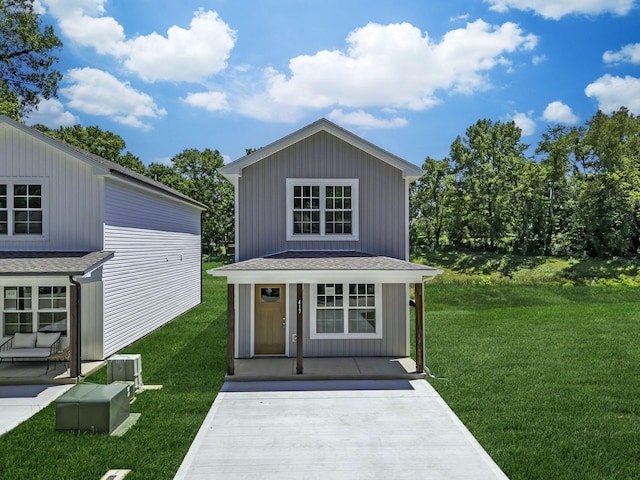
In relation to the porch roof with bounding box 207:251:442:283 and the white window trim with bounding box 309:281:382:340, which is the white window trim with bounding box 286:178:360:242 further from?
the porch roof with bounding box 207:251:442:283

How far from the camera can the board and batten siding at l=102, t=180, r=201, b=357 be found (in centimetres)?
1228

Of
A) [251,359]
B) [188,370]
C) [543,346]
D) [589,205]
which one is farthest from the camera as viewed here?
[589,205]

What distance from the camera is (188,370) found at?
10.8m

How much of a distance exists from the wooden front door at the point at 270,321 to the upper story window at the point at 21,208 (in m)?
6.71

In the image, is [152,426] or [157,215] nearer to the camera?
[152,426]

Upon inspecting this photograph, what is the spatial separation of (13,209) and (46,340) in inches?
152

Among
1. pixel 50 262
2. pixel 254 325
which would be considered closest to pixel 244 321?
pixel 254 325

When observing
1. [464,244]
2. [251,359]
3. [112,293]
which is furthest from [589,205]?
[112,293]

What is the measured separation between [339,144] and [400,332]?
18.9ft

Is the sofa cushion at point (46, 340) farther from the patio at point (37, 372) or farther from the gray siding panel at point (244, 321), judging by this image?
the gray siding panel at point (244, 321)

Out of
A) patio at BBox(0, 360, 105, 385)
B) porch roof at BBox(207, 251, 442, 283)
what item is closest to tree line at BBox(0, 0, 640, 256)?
patio at BBox(0, 360, 105, 385)

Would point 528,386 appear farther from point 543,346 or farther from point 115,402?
point 115,402

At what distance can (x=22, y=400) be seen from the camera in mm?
8898

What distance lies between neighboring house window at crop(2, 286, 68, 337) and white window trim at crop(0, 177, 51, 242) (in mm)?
1450
